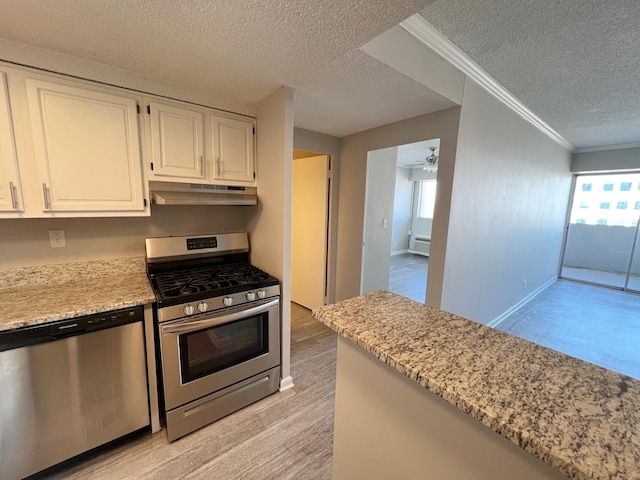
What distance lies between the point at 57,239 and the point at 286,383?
2.03 metres

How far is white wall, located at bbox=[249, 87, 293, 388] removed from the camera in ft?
6.40

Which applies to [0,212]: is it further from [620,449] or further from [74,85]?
[620,449]

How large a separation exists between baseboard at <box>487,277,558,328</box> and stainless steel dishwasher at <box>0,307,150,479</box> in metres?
3.76

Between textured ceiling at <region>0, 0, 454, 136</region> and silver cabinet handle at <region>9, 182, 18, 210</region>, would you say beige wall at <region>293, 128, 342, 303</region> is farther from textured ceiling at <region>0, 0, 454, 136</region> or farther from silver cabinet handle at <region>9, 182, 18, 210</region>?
silver cabinet handle at <region>9, 182, 18, 210</region>

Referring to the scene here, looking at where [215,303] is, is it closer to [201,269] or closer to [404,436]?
[201,269]

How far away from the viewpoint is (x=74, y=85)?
62.4 inches

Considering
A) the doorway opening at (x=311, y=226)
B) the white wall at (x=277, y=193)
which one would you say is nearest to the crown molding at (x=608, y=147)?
the doorway opening at (x=311, y=226)

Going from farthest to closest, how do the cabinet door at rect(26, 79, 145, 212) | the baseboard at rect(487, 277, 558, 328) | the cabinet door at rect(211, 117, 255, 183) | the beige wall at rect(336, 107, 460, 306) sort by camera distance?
the baseboard at rect(487, 277, 558, 328)
the beige wall at rect(336, 107, 460, 306)
the cabinet door at rect(211, 117, 255, 183)
the cabinet door at rect(26, 79, 145, 212)

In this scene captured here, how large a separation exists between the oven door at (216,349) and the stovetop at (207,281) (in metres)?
0.15

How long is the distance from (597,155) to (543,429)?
6.99 metres

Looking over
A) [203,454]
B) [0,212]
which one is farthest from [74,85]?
[203,454]

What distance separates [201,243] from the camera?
2229 millimetres

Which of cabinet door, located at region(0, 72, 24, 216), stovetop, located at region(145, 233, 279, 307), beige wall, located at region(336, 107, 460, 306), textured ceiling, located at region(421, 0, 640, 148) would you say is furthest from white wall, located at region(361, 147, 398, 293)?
cabinet door, located at region(0, 72, 24, 216)

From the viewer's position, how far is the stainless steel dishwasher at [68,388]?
1299 mm
